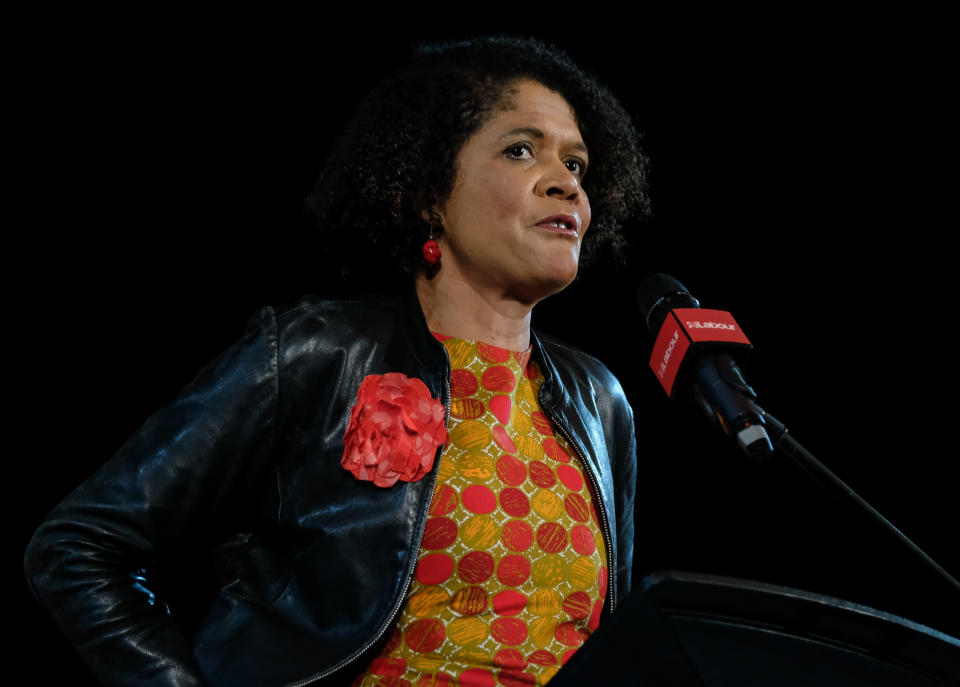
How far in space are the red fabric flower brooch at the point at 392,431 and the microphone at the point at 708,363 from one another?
44 cm

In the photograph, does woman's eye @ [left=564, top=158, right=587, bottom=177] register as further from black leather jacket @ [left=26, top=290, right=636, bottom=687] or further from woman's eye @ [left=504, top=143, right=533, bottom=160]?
black leather jacket @ [left=26, top=290, right=636, bottom=687]

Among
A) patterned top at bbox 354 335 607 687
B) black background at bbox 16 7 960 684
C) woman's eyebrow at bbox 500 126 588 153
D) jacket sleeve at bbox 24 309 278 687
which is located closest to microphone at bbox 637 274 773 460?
patterned top at bbox 354 335 607 687

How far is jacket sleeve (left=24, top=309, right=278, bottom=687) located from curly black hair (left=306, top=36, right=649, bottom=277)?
57cm

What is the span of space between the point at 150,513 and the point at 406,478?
0.44 meters

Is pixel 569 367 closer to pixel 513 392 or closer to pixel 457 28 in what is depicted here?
pixel 513 392

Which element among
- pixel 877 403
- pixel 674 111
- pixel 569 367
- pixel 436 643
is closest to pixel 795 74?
pixel 674 111

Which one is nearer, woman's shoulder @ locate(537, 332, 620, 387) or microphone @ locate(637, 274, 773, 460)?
microphone @ locate(637, 274, 773, 460)

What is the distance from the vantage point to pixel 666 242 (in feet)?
9.83

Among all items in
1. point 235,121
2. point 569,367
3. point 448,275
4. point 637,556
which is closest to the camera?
point 448,275

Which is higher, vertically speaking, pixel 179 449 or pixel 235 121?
pixel 235 121

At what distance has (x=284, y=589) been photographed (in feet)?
4.81

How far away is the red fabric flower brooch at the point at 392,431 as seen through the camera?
1.51m

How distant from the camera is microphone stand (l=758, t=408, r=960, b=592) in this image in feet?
3.43

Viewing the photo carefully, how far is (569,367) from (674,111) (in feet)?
4.75
